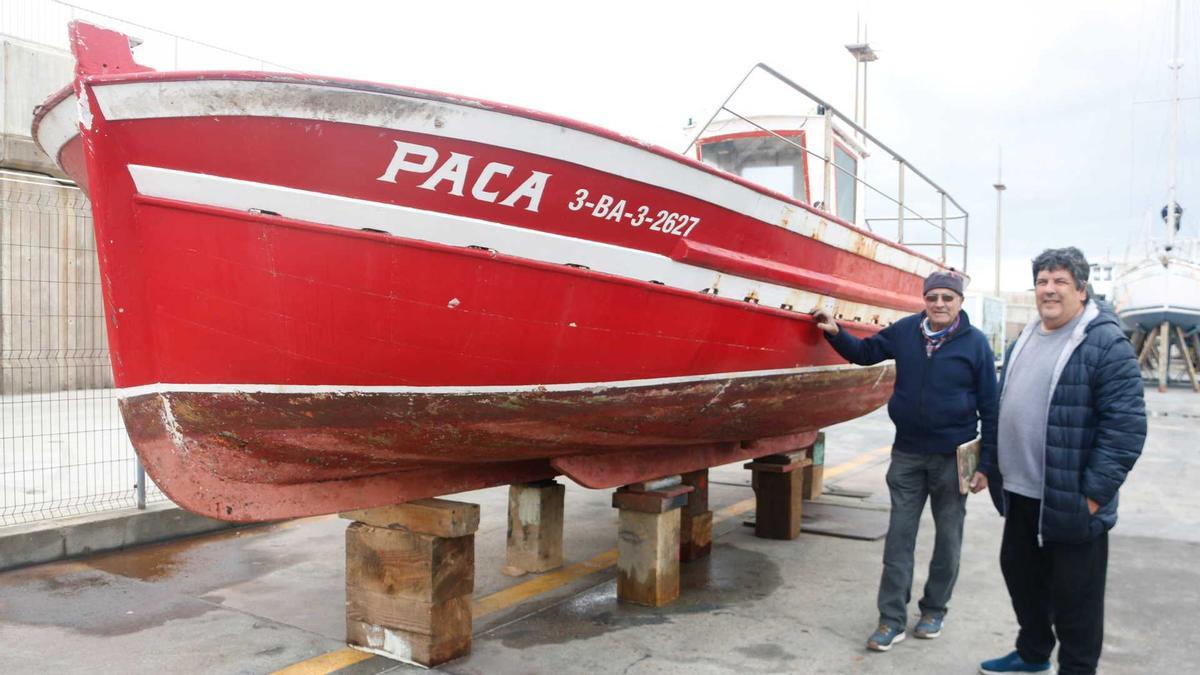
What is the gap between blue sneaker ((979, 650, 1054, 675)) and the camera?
3.68 meters

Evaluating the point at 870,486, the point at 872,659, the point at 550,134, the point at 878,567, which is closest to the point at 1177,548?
the point at 878,567

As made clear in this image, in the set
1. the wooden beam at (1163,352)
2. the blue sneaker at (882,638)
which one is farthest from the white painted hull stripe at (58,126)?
the wooden beam at (1163,352)

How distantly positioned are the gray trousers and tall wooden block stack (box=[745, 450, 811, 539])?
195cm

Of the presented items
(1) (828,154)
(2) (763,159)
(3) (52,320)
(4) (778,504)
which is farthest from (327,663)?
(3) (52,320)

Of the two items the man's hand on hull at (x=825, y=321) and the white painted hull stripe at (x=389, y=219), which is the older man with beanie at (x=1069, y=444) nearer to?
the man's hand on hull at (x=825, y=321)

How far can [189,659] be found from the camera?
3.81 meters

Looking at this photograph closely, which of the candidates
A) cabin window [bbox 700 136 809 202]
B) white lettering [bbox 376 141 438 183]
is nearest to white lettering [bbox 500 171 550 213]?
white lettering [bbox 376 141 438 183]

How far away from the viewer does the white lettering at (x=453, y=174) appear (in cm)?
323

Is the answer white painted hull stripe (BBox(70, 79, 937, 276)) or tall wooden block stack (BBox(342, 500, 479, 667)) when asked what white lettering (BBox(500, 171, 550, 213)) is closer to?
white painted hull stripe (BBox(70, 79, 937, 276))

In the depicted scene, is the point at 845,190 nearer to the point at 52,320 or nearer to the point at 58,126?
the point at 58,126

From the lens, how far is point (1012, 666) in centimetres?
371

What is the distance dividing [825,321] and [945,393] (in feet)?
3.48

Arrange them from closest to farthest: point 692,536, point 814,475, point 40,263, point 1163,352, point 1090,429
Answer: point 1090,429
point 692,536
point 814,475
point 40,263
point 1163,352

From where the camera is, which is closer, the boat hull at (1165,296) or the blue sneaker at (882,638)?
the blue sneaker at (882,638)
